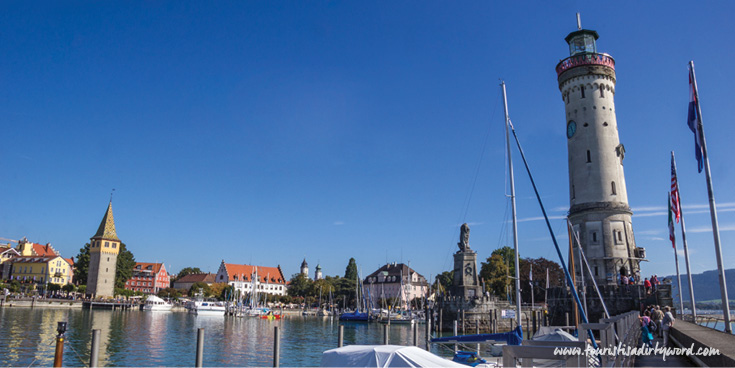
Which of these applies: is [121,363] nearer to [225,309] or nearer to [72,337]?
[72,337]

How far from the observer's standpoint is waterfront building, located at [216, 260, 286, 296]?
15250 centimetres

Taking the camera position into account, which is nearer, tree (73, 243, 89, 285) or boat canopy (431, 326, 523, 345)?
boat canopy (431, 326, 523, 345)

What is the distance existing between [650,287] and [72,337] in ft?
167

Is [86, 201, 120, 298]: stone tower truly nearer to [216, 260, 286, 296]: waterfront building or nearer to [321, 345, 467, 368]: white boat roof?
[216, 260, 286, 296]: waterfront building

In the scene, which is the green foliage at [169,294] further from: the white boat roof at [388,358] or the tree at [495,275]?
the white boat roof at [388,358]

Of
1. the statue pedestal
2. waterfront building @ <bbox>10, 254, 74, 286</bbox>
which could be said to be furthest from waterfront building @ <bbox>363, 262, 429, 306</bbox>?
waterfront building @ <bbox>10, 254, 74, 286</bbox>

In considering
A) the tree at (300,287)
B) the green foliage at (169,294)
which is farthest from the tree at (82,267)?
the tree at (300,287)

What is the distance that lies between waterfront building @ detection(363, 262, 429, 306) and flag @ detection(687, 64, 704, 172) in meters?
119

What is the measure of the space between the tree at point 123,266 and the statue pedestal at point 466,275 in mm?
95881

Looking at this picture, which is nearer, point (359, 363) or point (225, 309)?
point (359, 363)

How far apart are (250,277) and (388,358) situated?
153m

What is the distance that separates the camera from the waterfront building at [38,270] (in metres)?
128

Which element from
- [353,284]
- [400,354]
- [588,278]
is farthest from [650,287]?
[353,284]

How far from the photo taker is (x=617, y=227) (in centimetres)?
4825
